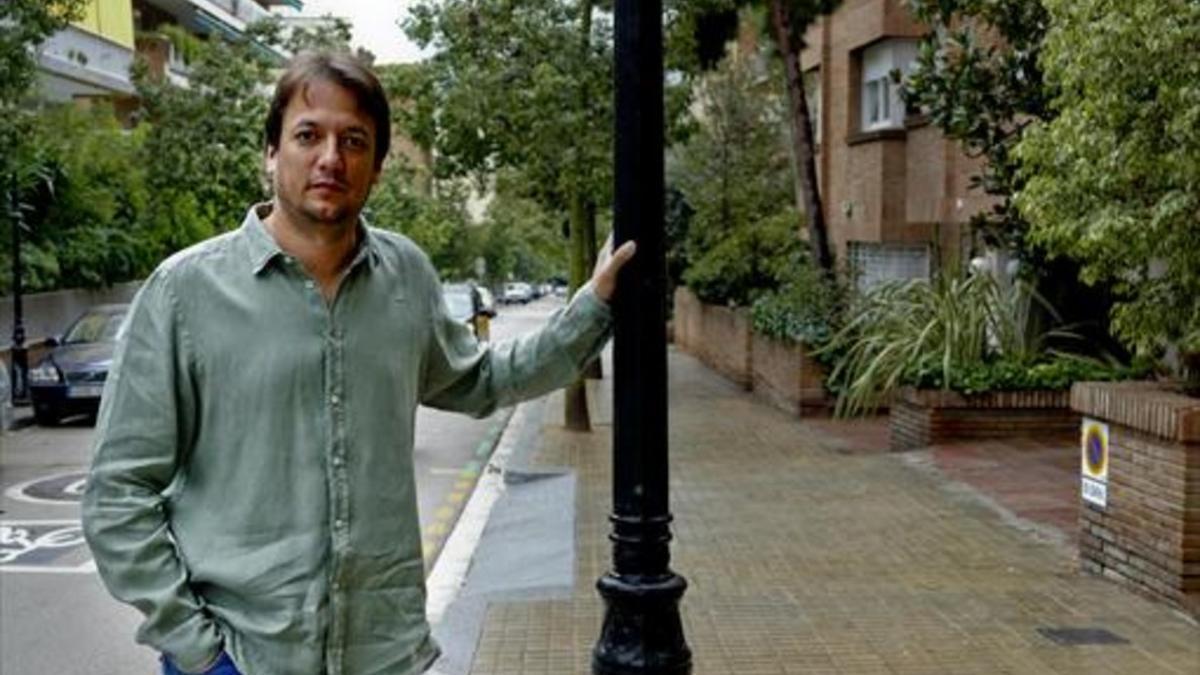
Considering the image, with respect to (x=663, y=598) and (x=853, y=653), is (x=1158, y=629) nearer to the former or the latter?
(x=853, y=653)

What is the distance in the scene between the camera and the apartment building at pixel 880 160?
18.6m

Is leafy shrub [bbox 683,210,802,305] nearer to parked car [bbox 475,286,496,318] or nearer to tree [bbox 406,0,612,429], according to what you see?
tree [bbox 406,0,612,429]

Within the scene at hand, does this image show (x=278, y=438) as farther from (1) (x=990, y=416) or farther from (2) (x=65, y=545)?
(1) (x=990, y=416)

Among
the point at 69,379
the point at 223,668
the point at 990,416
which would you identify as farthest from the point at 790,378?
the point at 223,668

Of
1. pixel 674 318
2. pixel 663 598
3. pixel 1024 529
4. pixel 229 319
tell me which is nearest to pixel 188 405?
pixel 229 319

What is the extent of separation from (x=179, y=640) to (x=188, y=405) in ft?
1.42

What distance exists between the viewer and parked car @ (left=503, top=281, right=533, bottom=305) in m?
91.2

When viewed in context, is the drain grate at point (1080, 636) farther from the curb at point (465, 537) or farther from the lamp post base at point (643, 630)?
the lamp post base at point (643, 630)

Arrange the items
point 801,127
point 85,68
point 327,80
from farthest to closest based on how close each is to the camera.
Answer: point 85,68 → point 801,127 → point 327,80

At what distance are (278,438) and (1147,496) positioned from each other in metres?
6.10

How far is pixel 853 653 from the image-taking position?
6480 mm

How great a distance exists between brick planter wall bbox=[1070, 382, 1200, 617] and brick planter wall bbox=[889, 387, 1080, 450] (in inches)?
199

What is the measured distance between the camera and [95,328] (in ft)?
66.0

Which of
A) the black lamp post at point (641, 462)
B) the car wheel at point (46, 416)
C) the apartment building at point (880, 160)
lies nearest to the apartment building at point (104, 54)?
the car wheel at point (46, 416)
